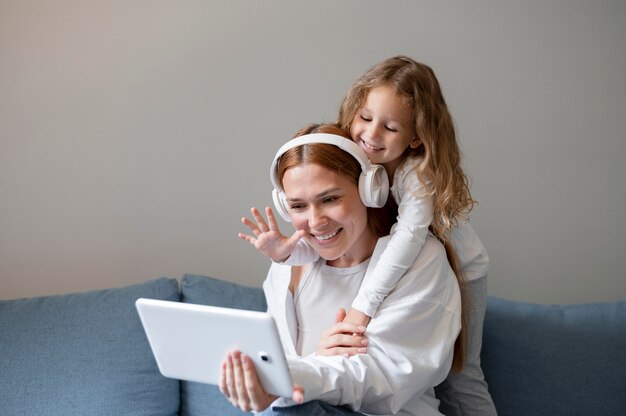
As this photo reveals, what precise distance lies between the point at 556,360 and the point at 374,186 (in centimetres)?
76

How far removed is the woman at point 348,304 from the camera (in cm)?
163

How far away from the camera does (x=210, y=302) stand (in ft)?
7.25

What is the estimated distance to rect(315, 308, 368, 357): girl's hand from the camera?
5.49 ft

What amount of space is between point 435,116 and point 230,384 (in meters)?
0.81

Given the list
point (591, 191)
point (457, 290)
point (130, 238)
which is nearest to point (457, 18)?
point (591, 191)

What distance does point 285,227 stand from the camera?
2551 millimetres

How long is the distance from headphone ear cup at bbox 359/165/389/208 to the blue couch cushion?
0.61m

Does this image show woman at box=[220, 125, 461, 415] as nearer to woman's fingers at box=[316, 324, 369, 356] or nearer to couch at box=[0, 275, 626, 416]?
woman's fingers at box=[316, 324, 369, 356]

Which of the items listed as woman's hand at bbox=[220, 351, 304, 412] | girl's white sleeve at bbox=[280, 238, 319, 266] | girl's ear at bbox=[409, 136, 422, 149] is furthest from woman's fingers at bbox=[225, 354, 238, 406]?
girl's ear at bbox=[409, 136, 422, 149]

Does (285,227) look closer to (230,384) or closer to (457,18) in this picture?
(457,18)

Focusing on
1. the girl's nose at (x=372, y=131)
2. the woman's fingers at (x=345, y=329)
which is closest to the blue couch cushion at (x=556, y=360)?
the woman's fingers at (x=345, y=329)

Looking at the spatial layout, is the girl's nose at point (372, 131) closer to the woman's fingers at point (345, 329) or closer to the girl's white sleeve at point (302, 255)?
the girl's white sleeve at point (302, 255)

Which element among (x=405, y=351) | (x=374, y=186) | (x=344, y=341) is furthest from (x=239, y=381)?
(x=374, y=186)

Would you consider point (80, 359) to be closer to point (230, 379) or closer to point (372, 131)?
point (230, 379)
